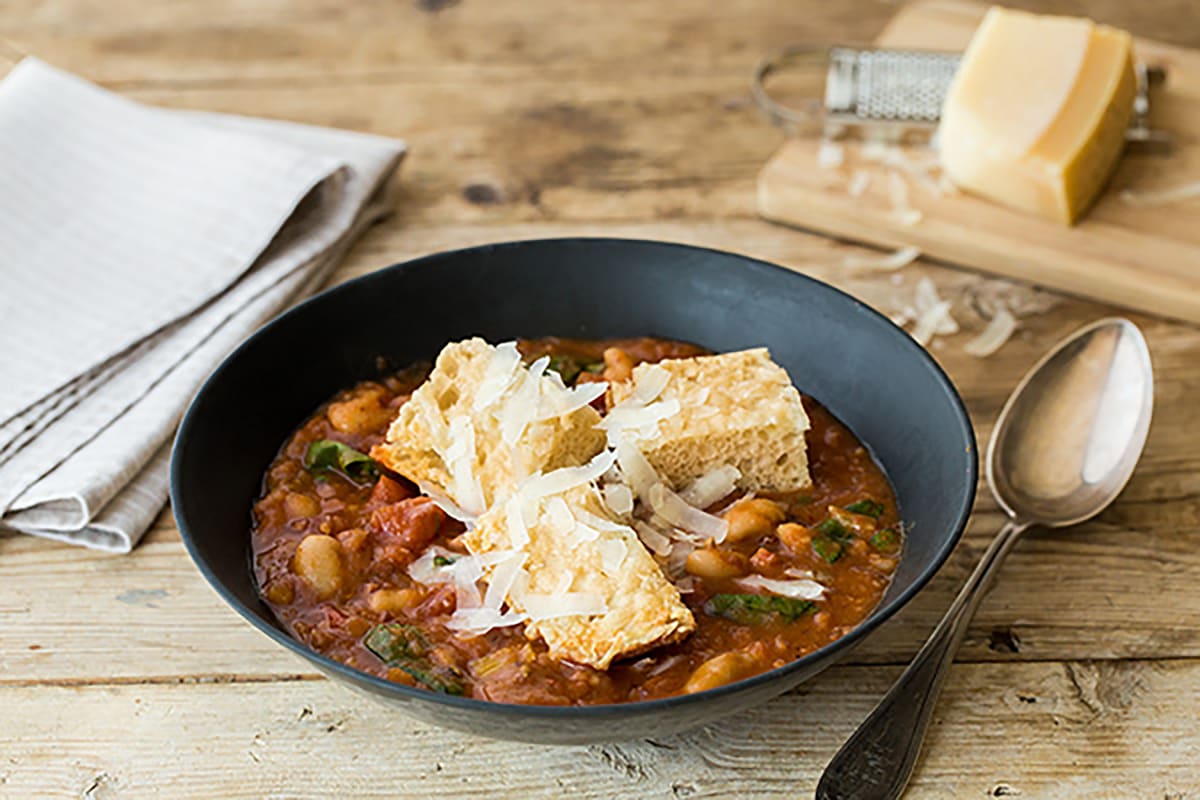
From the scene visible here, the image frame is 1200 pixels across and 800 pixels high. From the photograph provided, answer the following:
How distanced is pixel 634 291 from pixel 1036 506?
3.15 ft

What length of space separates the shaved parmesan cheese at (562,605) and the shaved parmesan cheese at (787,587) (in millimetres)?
291

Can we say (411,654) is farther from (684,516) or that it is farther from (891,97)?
(891,97)

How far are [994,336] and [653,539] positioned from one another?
4.61 feet

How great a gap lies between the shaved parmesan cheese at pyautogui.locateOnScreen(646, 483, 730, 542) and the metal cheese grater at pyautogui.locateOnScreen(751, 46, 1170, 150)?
190cm

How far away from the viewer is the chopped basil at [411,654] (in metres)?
2.08

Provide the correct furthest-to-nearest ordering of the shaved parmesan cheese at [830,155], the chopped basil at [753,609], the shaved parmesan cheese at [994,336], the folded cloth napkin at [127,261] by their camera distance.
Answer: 1. the shaved parmesan cheese at [830,155]
2. the shaved parmesan cheese at [994,336]
3. the folded cloth napkin at [127,261]
4. the chopped basil at [753,609]

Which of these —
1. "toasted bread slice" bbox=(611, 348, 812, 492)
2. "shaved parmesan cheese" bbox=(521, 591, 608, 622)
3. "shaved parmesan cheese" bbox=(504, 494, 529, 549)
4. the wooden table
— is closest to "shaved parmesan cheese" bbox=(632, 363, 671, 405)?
"toasted bread slice" bbox=(611, 348, 812, 492)

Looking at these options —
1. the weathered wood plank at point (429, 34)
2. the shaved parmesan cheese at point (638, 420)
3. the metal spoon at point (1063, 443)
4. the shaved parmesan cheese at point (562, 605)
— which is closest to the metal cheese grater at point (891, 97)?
the weathered wood plank at point (429, 34)

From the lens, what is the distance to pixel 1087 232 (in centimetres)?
355

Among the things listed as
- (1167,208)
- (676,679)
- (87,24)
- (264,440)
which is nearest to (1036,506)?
(676,679)

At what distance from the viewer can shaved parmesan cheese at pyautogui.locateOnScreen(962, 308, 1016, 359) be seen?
10.7ft

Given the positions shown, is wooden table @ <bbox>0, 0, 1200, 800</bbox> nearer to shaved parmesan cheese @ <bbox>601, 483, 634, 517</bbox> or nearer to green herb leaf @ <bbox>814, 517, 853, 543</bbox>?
green herb leaf @ <bbox>814, 517, 853, 543</bbox>

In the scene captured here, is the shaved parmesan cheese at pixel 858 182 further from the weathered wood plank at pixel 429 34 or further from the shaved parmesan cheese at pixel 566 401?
the shaved parmesan cheese at pixel 566 401

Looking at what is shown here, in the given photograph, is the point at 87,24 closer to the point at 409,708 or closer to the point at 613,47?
the point at 613,47
